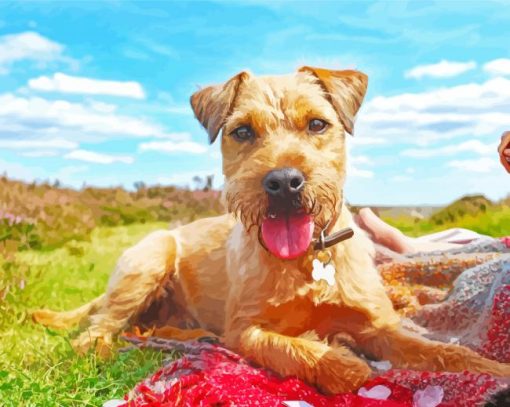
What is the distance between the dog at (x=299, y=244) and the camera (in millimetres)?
3205

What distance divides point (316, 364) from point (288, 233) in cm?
63

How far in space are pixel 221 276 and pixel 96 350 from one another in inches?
33.2

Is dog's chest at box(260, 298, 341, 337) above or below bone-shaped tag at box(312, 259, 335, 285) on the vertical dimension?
below

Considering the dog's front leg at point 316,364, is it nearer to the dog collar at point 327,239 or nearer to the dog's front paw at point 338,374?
the dog's front paw at point 338,374

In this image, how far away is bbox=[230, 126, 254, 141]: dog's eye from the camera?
336cm

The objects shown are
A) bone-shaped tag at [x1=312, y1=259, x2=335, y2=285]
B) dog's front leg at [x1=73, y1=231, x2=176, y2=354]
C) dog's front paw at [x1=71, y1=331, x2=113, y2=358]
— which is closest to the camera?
bone-shaped tag at [x1=312, y1=259, x2=335, y2=285]

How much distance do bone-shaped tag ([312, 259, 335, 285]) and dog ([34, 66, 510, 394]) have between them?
5 centimetres

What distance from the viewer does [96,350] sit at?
4.02m

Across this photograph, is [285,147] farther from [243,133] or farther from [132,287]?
[132,287]

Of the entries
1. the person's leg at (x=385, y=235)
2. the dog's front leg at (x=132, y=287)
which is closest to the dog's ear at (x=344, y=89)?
the dog's front leg at (x=132, y=287)

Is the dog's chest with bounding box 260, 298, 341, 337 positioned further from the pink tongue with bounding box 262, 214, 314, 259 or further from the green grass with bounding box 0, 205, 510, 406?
the green grass with bounding box 0, 205, 510, 406

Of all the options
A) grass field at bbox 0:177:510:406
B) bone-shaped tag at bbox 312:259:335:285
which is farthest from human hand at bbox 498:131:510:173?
grass field at bbox 0:177:510:406

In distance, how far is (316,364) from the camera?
3244mm

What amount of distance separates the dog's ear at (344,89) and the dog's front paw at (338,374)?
3.63 feet
